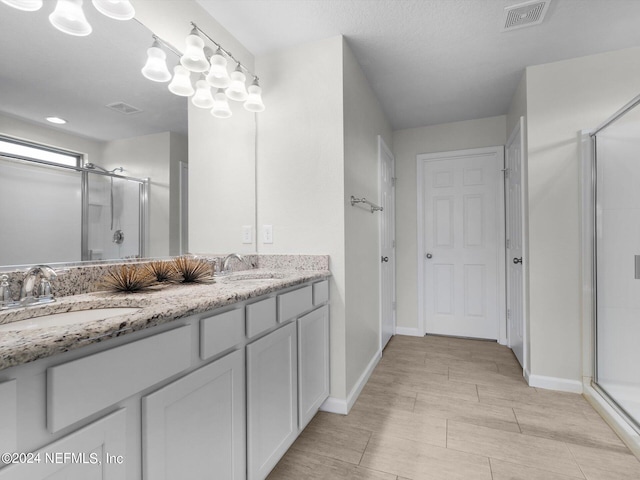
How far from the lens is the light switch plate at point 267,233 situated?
219 centimetres

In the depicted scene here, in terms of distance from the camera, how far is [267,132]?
2.22 m

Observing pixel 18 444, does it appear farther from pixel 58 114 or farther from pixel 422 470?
pixel 422 470

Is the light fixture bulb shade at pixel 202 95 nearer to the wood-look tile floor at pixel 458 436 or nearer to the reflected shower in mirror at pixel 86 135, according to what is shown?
the reflected shower in mirror at pixel 86 135

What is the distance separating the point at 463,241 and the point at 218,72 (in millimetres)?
2964

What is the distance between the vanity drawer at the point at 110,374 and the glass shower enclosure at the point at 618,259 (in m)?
2.32

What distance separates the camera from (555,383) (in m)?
2.37

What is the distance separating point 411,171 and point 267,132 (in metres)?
2.12

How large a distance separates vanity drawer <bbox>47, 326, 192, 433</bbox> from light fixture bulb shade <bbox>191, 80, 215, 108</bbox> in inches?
54.5

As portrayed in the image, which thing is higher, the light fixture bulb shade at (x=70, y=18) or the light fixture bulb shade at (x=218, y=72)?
the light fixture bulb shade at (x=218, y=72)

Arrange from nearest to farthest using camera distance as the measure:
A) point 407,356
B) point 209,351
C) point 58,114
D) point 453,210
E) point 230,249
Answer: point 209,351 → point 58,114 → point 230,249 → point 407,356 → point 453,210

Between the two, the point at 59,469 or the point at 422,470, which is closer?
the point at 59,469

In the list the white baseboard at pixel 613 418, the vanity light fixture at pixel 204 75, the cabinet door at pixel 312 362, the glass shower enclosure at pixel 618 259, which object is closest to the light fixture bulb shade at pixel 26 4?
the vanity light fixture at pixel 204 75

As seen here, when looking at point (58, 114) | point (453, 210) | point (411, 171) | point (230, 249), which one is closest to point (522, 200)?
point (453, 210)

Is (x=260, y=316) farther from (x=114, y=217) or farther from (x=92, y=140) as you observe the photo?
(x=92, y=140)
